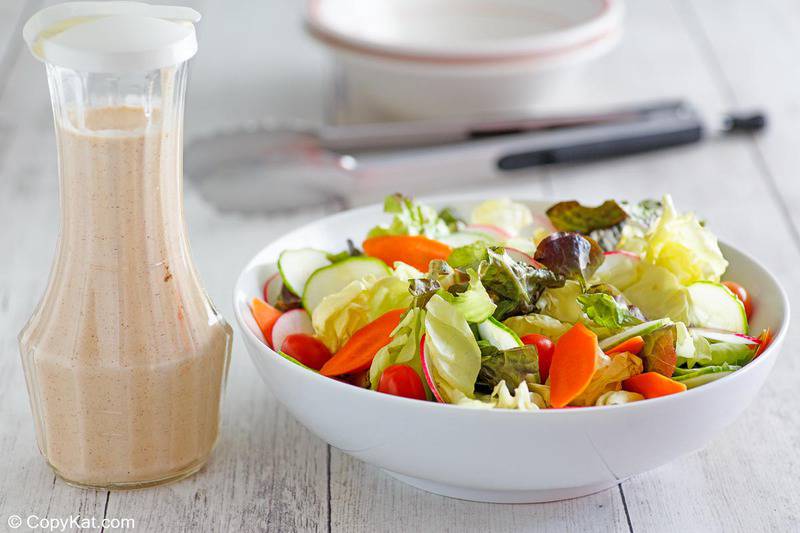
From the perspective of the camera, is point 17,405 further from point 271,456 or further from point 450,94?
point 450,94

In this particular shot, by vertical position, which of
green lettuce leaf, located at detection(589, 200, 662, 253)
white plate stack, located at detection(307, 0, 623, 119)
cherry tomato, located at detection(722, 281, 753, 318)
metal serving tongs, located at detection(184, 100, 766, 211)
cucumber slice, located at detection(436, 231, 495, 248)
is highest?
green lettuce leaf, located at detection(589, 200, 662, 253)

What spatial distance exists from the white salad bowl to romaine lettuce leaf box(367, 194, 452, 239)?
0.29m

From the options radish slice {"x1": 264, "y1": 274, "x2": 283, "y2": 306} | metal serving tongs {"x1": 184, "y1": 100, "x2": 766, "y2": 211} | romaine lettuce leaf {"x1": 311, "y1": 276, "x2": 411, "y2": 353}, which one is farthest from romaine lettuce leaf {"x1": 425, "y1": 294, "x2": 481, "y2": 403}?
metal serving tongs {"x1": 184, "y1": 100, "x2": 766, "y2": 211}

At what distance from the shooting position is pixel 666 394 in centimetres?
107

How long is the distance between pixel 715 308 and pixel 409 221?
404 mm

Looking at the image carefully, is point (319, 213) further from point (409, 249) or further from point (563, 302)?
point (563, 302)

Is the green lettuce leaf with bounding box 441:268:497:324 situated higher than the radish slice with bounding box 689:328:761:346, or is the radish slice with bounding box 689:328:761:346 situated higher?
the green lettuce leaf with bounding box 441:268:497:324

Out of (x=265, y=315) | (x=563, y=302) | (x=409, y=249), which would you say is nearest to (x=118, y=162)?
(x=265, y=315)

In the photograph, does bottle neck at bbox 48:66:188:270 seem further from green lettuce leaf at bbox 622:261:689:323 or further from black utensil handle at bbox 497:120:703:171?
black utensil handle at bbox 497:120:703:171

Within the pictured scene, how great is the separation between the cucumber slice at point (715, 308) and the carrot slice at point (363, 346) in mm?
345

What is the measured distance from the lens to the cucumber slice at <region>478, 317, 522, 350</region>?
3.57 ft

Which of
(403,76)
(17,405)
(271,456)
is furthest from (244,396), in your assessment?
(403,76)

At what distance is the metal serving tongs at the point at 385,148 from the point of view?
206 cm

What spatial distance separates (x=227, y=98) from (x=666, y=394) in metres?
1.71
